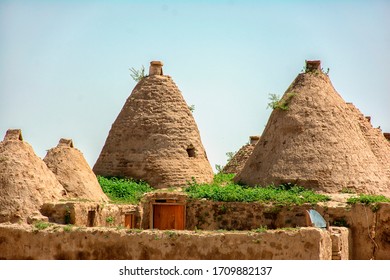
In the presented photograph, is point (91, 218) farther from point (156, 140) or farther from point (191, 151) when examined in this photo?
point (191, 151)

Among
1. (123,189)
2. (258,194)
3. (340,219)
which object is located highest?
(123,189)

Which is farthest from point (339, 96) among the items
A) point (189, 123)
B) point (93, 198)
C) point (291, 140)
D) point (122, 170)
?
point (93, 198)

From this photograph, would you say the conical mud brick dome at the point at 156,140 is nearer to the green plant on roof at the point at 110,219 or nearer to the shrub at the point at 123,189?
the shrub at the point at 123,189

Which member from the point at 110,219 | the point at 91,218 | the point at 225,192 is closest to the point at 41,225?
the point at 91,218

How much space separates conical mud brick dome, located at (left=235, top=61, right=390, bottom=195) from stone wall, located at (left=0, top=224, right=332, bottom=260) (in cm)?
660

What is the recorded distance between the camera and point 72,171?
21.8m

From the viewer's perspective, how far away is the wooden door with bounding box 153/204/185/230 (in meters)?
23.3

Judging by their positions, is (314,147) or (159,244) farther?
(314,147)

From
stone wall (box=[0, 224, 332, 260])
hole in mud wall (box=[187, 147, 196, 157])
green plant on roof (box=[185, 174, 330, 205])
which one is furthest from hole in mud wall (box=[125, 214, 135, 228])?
stone wall (box=[0, 224, 332, 260])

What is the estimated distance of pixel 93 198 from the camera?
70.0 feet

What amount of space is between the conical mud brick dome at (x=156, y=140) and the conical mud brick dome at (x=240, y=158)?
3.95m

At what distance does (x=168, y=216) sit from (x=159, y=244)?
717 centimetres

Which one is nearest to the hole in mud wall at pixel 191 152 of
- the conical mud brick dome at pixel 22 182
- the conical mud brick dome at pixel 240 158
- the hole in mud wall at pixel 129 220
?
the conical mud brick dome at pixel 240 158
